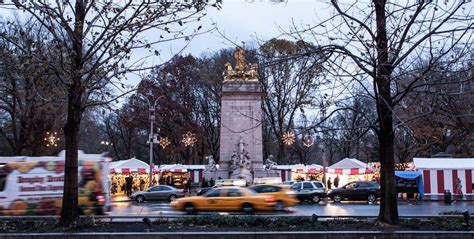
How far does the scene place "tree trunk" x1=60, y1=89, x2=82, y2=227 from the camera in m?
13.6

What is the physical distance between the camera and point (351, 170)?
44.8 metres

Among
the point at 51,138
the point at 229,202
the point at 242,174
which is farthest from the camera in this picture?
the point at 242,174

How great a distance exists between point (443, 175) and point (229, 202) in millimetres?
19806

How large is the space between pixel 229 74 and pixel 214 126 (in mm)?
17186

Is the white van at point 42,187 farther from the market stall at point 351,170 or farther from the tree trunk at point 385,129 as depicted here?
the market stall at point 351,170

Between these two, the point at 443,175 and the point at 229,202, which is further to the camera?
the point at 443,175

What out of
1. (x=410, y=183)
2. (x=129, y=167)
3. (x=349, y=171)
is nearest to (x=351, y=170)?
(x=349, y=171)

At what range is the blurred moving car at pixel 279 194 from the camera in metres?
25.9

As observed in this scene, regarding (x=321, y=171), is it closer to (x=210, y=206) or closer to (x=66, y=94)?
(x=210, y=206)

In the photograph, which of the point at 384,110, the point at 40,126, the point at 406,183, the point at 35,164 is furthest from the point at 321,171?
the point at 384,110

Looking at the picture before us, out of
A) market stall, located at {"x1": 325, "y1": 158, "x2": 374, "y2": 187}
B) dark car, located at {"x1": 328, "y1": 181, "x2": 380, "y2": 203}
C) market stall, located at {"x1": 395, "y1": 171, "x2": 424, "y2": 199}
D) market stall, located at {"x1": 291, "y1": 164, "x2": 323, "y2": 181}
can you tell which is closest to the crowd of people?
market stall, located at {"x1": 291, "y1": 164, "x2": 323, "y2": 181}

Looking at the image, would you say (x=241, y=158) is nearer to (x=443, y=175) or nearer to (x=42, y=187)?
(x=443, y=175)

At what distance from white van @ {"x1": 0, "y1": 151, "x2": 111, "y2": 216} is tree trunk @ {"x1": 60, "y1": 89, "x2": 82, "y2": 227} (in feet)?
30.0

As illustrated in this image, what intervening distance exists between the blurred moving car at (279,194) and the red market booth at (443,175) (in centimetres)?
1417
